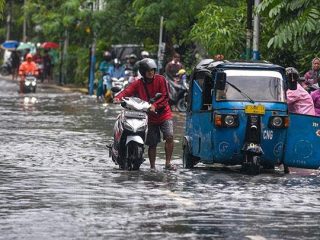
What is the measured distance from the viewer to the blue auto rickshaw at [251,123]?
59.4 ft

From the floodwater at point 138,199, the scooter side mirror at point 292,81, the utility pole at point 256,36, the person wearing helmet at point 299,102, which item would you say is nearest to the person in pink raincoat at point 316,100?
the person wearing helmet at point 299,102

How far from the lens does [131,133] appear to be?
18359 millimetres

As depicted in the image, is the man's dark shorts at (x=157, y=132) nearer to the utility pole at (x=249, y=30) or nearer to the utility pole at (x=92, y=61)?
the utility pole at (x=249, y=30)

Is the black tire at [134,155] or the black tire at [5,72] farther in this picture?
the black tire at [5,72]

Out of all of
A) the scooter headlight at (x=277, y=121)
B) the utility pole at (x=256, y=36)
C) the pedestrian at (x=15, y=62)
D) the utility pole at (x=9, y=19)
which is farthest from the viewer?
the utility pole at (x=9, y=19)

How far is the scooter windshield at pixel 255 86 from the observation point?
18.5m

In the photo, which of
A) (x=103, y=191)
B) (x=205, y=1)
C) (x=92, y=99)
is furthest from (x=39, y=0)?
(x=103, y=191)

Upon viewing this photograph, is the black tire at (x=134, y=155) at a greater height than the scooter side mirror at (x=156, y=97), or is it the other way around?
the scooter side mirror at (x=156, y=97)

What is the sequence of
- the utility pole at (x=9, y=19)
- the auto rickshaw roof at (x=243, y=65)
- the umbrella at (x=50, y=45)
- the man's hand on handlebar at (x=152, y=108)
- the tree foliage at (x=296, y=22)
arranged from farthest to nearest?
the utility pole at (x=9, y=19) < the umbrella at (x=50, y=45) < the tree foliage at (x=296, y=22) < the auto rickshaw roof at (x=243, y=65) < the man's hand on handlebar at (x=152, y=108)

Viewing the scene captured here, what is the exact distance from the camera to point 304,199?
14.8m

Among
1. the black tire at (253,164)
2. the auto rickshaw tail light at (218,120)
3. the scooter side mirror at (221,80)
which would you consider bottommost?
the black tire at (253,164)

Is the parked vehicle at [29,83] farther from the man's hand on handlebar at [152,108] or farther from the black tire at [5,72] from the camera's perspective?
the black tire at [5,72]

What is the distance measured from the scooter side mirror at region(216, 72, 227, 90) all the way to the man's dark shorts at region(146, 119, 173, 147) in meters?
1.11

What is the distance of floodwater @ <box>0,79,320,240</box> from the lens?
461 inches
